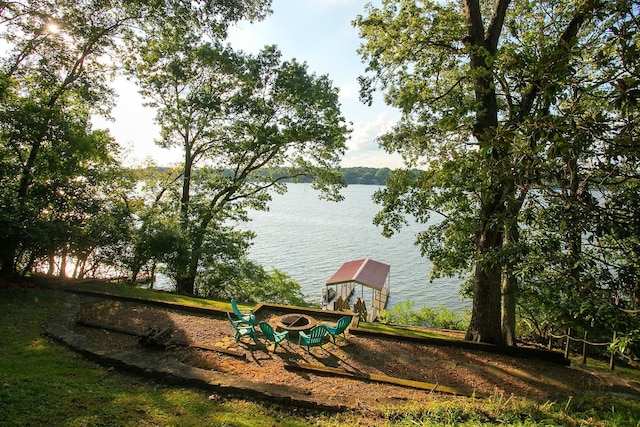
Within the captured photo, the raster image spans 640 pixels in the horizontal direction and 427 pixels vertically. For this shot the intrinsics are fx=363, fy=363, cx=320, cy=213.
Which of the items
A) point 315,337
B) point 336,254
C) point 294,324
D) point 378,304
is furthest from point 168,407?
point 336,254

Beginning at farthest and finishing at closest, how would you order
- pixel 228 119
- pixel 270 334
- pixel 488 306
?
1. pixel 228 119
2. pixel 488 306
3. pixel 270 334

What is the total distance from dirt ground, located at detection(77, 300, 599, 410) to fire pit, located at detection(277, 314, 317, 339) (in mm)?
322

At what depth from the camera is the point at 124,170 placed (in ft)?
50.4

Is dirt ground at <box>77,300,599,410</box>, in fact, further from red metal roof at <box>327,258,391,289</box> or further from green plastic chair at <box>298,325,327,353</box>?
red metal roof at <box>327,258,391,289</box>

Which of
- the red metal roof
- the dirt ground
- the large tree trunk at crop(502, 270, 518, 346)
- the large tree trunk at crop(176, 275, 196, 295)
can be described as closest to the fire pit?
the dirt ground

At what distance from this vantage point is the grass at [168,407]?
13.9ft

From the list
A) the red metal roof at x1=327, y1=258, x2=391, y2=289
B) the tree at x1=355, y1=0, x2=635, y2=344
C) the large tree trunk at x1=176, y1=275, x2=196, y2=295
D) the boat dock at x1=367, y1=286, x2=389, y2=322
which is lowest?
the boat dock at x1=367, y1=286, x2=389, y2=322

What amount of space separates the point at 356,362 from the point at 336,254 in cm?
2963

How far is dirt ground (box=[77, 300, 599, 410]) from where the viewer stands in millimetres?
6371

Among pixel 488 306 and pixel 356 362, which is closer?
pixel 356 362

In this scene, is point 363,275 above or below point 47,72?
below

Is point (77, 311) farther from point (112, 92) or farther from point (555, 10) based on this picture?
point (555, 10)

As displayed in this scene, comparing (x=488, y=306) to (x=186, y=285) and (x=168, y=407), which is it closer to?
(x=168, y=407)

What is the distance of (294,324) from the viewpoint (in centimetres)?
885
